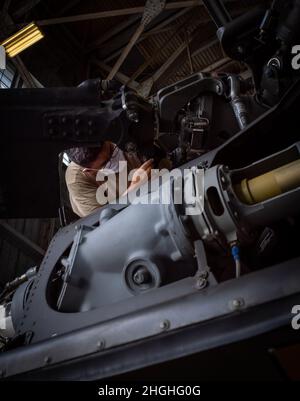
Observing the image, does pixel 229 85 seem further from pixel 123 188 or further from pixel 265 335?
pixel 265 335

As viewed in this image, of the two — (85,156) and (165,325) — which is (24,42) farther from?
(165,325)

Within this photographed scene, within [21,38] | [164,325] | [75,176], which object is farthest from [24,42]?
[164,325]

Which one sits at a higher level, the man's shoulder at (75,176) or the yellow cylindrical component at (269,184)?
the man's shoulder at (75,176)

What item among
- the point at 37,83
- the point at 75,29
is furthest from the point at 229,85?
the point at 75,29

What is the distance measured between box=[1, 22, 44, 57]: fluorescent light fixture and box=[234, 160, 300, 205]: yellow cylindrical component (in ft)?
16.1

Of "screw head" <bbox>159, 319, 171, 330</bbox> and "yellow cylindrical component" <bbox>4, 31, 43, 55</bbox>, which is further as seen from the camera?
"yellow cylindrical component" <bbox>4, 31, 43, 55</bbox>

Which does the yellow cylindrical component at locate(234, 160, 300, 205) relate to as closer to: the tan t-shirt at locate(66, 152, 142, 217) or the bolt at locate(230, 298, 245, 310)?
the bolt at locate(230, 298, 245, 310)

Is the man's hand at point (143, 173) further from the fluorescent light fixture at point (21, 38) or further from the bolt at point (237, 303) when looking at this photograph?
the fluorescent light fixture at point (21, 38)

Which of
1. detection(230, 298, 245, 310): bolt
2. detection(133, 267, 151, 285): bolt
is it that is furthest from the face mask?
detection(230, 298, 245, 310): bolt

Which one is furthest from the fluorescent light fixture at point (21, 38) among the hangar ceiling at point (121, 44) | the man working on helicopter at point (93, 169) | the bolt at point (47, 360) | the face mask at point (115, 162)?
the bolt at point (47, 360)

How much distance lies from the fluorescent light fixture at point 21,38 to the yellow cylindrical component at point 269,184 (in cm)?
491

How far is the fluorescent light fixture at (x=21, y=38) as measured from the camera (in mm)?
4945

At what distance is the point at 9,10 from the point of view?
588 centimetres

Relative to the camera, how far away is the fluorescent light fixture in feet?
16.2
